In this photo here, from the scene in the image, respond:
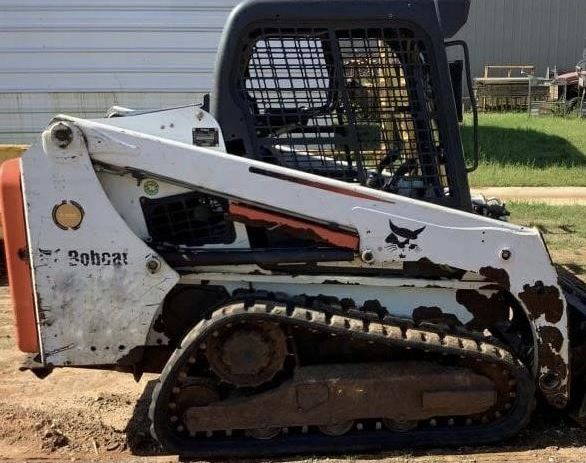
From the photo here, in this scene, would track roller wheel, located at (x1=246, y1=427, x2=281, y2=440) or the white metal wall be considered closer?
track roller wheel, located at (x1=246, y1=427, x2=281, y2=440)

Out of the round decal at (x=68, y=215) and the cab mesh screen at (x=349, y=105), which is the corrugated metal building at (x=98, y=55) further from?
the round decal at (x=68, y=215)

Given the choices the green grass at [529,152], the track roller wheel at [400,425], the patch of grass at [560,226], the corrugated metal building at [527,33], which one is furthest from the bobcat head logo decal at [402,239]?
the corrugated metal building at [527,33]

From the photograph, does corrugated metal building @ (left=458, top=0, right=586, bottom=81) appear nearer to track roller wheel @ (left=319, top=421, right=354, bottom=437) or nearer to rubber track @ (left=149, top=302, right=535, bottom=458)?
rubber track @ (left=149, top=302, right=535, bottom=458)

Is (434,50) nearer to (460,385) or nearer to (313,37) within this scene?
(313,37)

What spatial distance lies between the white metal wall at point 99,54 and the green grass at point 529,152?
5.20m

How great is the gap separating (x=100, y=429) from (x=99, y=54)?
6.73 m

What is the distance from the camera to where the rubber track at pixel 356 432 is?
3662 mm

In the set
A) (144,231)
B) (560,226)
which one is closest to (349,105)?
(144,231)

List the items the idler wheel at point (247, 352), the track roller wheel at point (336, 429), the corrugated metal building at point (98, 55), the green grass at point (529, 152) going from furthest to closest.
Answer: the green grass at point (529, 152)
the corrugated metal building at point (98, 55)
the track roller wheel at point (336, 429)
the idler wheel at point (247, 352)

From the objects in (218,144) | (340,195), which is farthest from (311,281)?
(218,144)

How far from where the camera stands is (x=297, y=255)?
3787 mm

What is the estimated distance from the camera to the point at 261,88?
390cm

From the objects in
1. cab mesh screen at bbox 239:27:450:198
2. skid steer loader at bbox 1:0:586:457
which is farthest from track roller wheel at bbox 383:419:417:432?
cab mesh screen at bbox 239:27:450:198

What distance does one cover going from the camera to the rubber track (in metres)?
3.66
